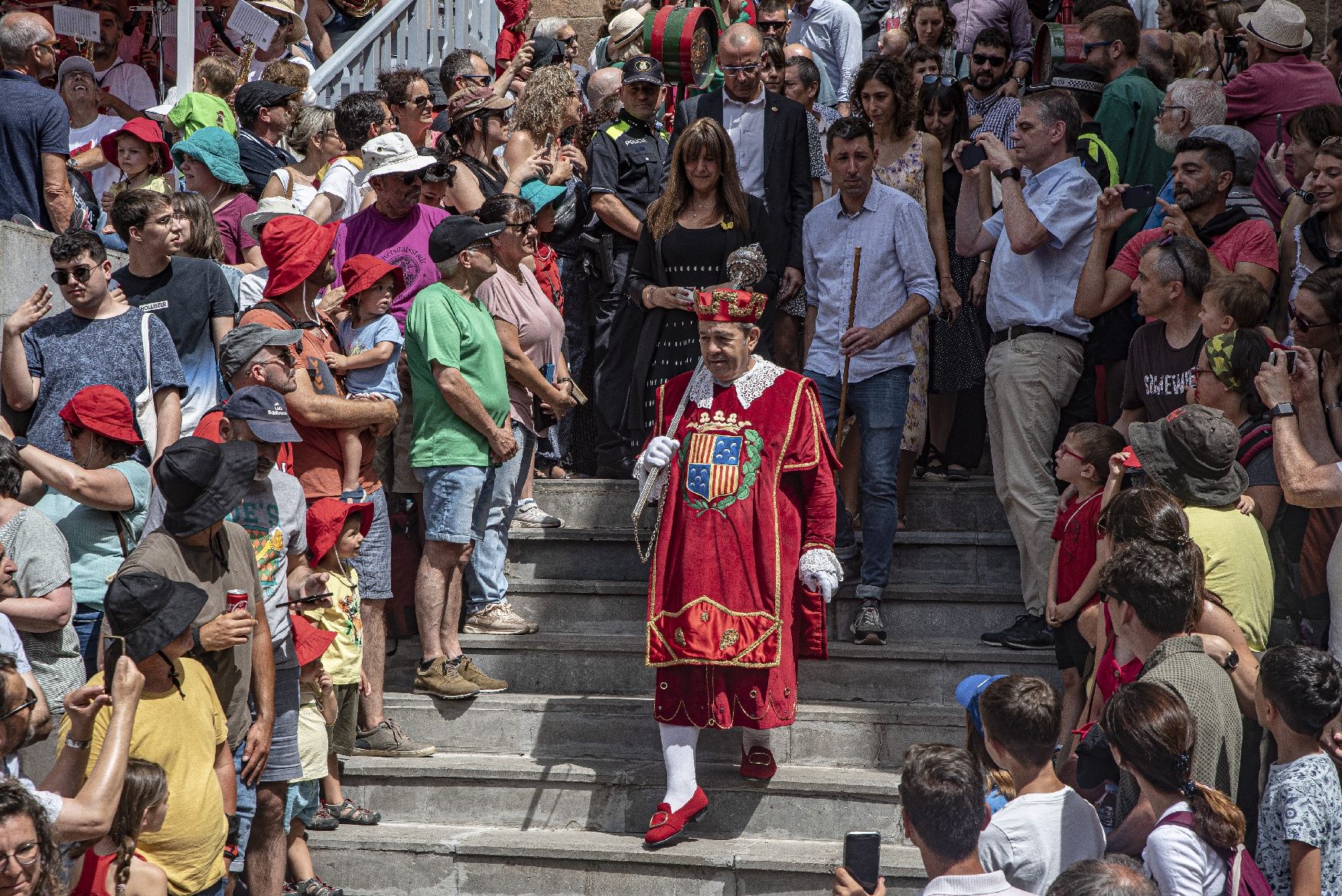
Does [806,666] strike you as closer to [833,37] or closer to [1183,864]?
[1183,864]

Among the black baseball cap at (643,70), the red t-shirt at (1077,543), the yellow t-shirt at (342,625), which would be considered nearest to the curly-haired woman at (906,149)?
the black baseball cap at (643,70)

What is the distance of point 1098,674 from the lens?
4.32m

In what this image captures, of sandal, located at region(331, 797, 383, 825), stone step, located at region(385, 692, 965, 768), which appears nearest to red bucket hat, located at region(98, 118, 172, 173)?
stone step, located at region(385, 692, 965, 768)

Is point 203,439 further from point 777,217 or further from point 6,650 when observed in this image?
point 777,217

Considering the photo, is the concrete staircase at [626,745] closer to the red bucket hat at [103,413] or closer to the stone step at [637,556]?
the stone step at [637,556]

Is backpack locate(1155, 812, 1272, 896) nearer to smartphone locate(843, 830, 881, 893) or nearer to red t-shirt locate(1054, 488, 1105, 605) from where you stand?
smartphone locate(843, 830, 881, 893)

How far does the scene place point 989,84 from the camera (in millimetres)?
8156

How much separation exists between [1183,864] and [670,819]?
92.2 inches

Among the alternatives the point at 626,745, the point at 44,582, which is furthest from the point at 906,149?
the point at 44,582

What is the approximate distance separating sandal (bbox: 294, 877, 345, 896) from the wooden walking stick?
8.79ft

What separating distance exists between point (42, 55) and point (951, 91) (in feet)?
14.6

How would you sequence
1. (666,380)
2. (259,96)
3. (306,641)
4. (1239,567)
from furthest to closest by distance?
(259,96) → (666,380) → (306,641) → (1239,567)

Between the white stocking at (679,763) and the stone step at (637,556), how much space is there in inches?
57.3

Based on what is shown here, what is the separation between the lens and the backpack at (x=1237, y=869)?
10.8 ft
